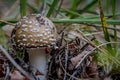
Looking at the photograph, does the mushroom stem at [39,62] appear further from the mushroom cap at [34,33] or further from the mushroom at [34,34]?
the mushroom cap at [34,33]

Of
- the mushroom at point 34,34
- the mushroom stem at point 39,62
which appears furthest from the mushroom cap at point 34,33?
the mushroom stem at point 39,62

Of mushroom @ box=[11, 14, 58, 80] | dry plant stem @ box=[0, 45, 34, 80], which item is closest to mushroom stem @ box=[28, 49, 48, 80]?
mushroom @ box=[11, 14, 58, 80]

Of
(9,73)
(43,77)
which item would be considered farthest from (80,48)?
(9,73)

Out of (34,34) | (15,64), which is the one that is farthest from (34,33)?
(15,64)

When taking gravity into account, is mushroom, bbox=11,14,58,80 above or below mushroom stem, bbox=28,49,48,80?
above

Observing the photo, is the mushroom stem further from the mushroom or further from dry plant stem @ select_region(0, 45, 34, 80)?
dry plant stem @ select_region(0, 45, 34, 80)

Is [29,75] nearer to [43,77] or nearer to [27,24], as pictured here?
[43,77]

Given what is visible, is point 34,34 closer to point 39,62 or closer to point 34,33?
point 34,33
